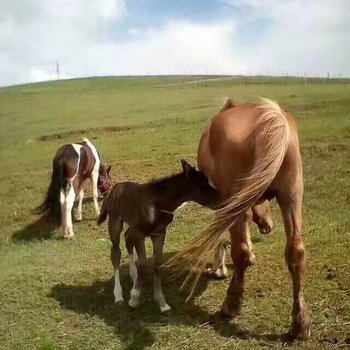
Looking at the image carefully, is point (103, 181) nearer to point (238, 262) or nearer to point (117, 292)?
point (117, 292)

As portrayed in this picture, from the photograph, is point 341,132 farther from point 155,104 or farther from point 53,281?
point 155,104

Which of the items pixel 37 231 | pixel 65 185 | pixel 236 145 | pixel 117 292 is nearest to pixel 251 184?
pixel 236 145

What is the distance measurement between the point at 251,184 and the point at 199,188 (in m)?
1.34

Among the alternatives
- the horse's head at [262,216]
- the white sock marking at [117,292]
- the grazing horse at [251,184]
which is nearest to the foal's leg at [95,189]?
the white sock marking at [117,292]

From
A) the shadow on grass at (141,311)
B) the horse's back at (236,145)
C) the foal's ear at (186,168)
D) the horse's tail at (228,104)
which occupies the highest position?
the horse's tail at (228,104)

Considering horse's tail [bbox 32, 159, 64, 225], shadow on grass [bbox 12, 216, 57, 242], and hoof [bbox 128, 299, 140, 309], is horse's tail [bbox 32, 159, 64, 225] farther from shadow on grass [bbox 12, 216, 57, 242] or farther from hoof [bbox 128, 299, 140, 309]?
hoof [bbox 128, 299, 140, 309]

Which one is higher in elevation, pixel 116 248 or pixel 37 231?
pixel 116 248

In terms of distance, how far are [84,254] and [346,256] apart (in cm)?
385

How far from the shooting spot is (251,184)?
4602 mm

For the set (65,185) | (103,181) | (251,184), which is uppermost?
(251,184)

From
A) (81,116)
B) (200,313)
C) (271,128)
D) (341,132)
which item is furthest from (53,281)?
(81,116)

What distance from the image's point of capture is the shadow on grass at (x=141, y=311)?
5246mm

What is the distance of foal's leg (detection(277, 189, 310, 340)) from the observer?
4781 millimetres

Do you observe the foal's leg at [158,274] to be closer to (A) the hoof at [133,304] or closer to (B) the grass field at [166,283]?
(B) the grass field at [166,283]
